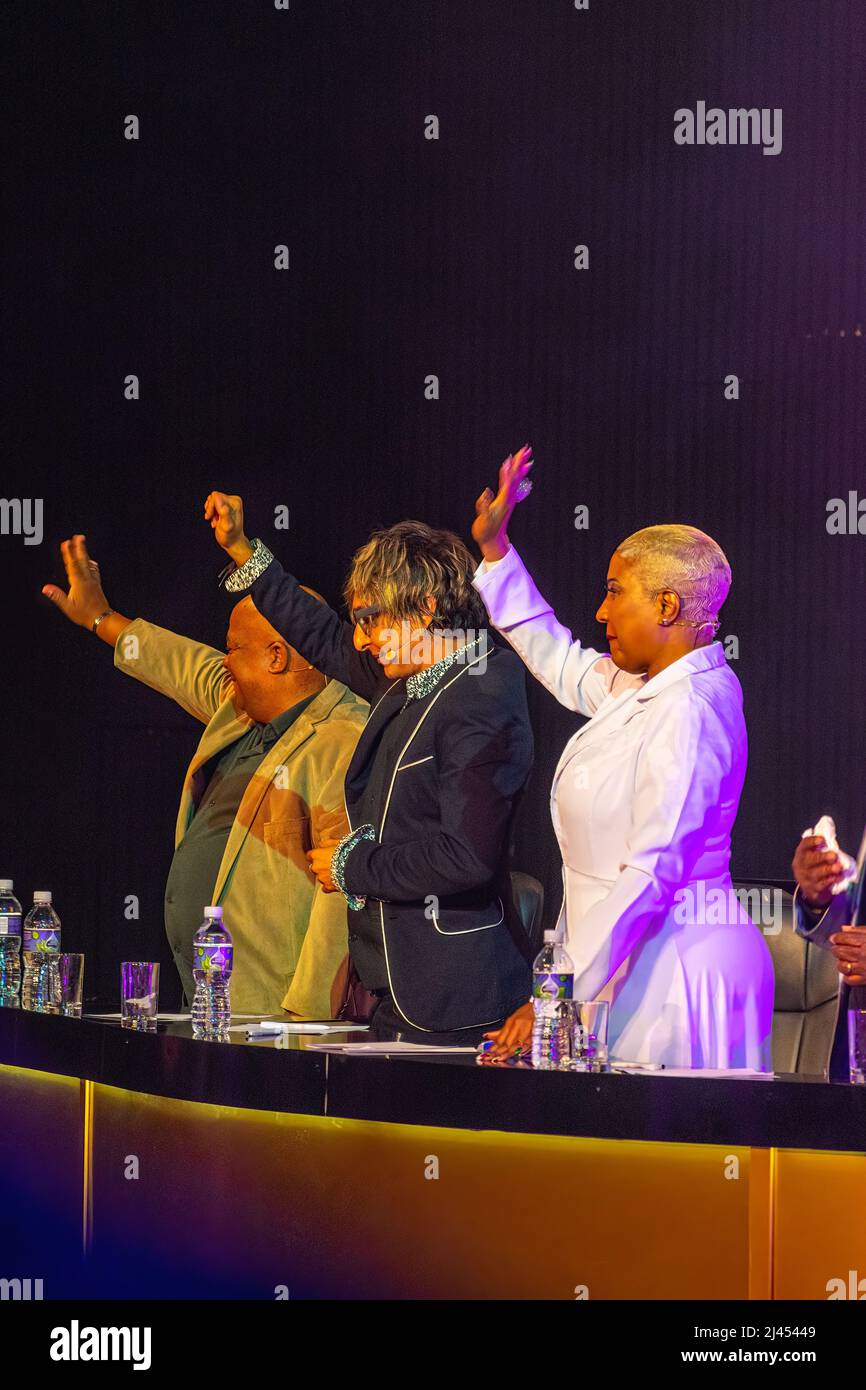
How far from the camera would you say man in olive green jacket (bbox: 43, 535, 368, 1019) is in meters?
3.84

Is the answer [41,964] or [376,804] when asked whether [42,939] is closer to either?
[41,964]

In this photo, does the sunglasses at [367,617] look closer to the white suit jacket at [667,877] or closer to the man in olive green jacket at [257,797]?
the white suit jacket at [667,877]

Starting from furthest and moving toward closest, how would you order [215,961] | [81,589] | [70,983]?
[81,589]
[70,983]
[215,961]

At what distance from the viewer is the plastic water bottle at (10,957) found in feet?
9.78

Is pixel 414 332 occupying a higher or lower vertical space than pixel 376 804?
higher

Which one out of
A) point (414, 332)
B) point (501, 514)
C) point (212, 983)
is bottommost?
point (212, 983)

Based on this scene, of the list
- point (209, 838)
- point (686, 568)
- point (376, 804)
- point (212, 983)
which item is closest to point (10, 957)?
point (212, 983)

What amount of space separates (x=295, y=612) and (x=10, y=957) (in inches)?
33.7

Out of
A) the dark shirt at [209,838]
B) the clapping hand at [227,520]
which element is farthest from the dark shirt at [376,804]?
the dark shirt at [209,838]

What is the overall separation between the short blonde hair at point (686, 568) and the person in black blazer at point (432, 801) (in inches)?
14.0

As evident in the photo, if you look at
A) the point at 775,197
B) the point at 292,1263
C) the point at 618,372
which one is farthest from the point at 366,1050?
the point at 775,197

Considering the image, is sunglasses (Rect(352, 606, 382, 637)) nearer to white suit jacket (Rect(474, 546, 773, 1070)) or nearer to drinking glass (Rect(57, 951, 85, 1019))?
white suit jacket (Rect(474, 546, 773, 1070))

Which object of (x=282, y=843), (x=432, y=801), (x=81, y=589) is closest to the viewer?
(x=432, y=801)

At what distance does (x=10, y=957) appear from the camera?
3031 mm
